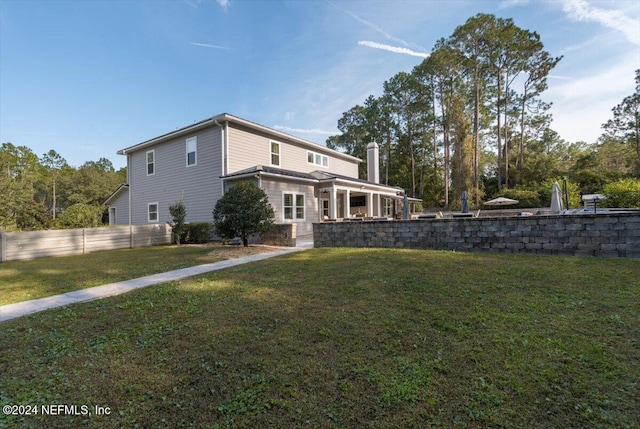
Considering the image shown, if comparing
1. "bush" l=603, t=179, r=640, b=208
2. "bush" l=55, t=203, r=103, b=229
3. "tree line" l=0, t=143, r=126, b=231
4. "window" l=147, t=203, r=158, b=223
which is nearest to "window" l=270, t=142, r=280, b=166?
"window" l=147, t=203, r=158, b=223

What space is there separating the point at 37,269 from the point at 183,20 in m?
11.2

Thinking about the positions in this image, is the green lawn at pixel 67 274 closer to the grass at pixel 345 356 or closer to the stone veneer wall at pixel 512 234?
the grass at pixel 345 356

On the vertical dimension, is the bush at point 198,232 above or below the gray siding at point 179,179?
below

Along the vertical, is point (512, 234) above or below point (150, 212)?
below

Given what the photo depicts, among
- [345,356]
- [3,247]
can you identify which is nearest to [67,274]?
[3,247]

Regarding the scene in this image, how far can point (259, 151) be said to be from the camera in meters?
15.4

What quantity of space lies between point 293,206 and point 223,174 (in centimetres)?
384

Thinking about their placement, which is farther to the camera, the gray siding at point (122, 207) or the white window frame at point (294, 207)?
the gray siding at point (122, 207)

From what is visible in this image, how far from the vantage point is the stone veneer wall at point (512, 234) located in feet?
20.4

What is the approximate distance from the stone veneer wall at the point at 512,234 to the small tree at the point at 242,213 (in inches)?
103

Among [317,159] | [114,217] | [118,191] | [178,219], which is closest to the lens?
[178,219]

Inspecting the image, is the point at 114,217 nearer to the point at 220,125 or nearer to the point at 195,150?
the point at 195,150

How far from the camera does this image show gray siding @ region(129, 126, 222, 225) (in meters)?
14.3

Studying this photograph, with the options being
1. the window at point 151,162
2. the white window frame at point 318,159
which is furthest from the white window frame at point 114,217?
the white window frame at point 318,159
